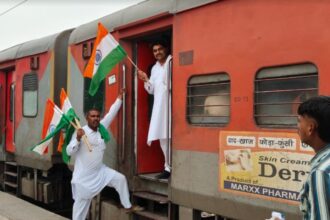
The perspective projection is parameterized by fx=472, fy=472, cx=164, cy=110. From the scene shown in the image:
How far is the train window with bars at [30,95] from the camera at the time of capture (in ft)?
27.0

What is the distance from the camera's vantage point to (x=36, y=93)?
8.21 metres

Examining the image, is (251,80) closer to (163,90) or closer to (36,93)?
(163,90)

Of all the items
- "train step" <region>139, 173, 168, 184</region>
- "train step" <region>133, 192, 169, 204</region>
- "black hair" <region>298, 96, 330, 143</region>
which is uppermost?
"black hair" <region>298, 96, 330, 143</region>

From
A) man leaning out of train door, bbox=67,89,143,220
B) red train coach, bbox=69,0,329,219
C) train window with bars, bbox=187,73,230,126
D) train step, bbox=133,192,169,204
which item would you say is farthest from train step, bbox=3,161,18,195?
train window with bars, bbox=187,73,230,126

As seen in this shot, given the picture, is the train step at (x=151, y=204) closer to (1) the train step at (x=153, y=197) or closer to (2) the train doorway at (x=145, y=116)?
(1) the train step at (x=153, y=197)

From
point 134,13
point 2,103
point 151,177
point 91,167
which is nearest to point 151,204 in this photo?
point 151,177

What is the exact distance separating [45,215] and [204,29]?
393 cm

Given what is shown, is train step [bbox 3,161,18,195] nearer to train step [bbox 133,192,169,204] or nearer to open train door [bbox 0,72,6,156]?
open train door [bbox 0,72,6,156]

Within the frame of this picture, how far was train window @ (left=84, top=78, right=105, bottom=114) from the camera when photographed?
20.3ft

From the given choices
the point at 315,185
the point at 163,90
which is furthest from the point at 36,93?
the point at 315,185

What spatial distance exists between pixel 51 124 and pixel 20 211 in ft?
5.64

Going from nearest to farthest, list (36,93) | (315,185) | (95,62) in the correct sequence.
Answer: (315,185), (95,62), (36,93)

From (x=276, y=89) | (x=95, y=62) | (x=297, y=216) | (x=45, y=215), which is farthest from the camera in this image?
(x=45, y=215)

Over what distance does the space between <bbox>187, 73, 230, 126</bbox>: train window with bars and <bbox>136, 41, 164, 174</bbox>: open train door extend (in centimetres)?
126
